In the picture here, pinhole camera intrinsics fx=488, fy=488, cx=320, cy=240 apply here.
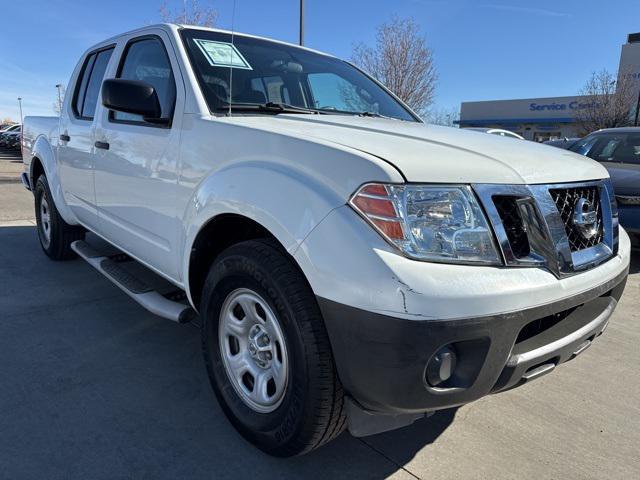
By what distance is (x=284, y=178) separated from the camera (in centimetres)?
189

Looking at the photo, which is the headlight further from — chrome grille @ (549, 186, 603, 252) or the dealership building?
the dealership building

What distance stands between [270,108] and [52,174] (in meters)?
2.84

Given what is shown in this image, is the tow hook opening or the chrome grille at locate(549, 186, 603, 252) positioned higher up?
the chrome grille at locate(549, 186, 603, 252)

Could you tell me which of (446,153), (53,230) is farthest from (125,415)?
(53,230)

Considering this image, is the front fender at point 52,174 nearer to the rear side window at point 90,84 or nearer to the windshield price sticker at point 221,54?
the rear side window at point 90,84

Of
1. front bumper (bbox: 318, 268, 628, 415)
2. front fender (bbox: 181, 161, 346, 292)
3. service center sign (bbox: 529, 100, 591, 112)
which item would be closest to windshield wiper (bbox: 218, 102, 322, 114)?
front fender (bbox: 181, 161, 346, 292)

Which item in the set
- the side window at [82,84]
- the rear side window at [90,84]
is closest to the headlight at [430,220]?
the rear side window at [90,84]

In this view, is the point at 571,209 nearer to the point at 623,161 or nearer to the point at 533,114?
the point at 623,161

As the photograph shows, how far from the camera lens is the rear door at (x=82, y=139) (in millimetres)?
3678

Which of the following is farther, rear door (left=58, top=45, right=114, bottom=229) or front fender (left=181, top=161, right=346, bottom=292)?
rear door (left=58, top=45, right=114, bottom=229)

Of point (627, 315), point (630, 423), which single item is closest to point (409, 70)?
point (627, 315)

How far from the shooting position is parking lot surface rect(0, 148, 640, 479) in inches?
83.7

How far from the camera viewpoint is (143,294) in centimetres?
290

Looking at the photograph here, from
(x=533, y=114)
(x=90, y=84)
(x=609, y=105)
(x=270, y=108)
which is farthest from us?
(x=533, y=114)
